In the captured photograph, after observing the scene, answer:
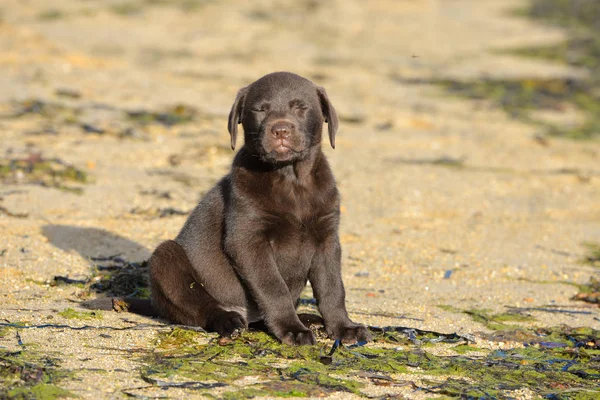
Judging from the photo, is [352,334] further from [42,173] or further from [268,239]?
[42,173]

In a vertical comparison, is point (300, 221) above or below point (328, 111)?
below

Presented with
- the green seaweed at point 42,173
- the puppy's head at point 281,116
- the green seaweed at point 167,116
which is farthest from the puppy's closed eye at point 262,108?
the green seaweed at point 167,116

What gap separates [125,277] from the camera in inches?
246

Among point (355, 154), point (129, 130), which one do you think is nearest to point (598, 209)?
point (355, 154)

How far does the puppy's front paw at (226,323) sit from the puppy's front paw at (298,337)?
254mm

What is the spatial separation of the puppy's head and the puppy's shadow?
6.54 feet

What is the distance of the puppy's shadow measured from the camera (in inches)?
274

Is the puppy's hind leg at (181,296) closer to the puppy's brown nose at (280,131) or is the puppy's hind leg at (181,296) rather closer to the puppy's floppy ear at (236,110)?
the puppy's floppy ear at (236,110)

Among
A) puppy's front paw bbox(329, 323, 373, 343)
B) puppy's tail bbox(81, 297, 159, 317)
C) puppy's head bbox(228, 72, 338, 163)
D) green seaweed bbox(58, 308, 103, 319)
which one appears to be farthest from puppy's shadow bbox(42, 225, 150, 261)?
puppy's front paw bbox(329, 323, 373, 343)

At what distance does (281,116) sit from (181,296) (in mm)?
1138

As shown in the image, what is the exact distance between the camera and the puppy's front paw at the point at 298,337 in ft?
16.0

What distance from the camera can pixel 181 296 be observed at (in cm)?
520

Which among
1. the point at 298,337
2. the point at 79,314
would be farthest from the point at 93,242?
the point at 298,337

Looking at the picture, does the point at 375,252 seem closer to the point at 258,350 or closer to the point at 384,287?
the point at 384,287
